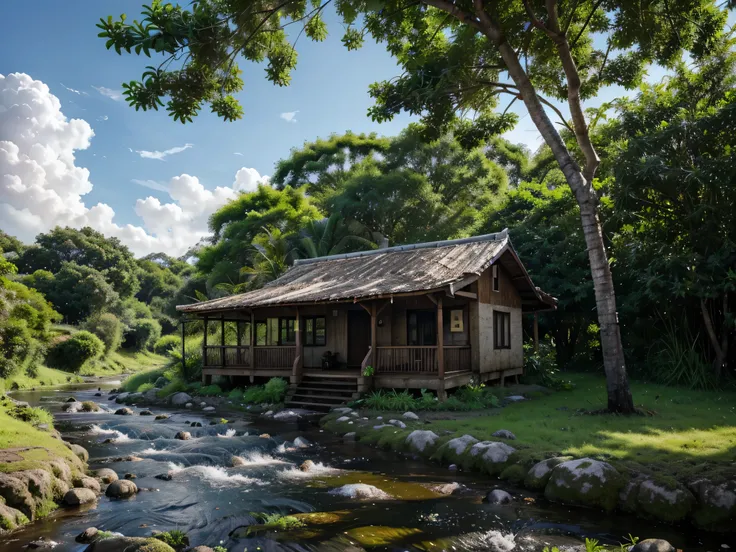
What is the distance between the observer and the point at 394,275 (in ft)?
56.6

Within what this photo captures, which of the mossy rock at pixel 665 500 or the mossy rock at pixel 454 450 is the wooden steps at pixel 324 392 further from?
the mossy rock at pixel 665 500

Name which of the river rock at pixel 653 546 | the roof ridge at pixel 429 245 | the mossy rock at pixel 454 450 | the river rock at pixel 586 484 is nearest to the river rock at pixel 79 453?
the mossy rock at pixel 454 450

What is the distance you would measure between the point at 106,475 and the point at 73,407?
1118cm

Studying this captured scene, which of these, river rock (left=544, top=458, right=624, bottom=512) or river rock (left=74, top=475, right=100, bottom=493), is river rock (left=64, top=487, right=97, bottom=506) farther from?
river rock (left=544, top=458, right=624, bottom=512)

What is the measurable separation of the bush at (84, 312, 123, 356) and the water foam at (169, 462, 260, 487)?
36410 mm

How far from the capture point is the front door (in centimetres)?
1911

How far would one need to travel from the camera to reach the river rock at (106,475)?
28.3ft

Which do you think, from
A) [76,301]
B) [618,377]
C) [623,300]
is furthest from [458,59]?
[76,301]

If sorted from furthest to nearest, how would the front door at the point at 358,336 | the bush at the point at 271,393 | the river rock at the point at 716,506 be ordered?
the front door at the point at 358,336, the bush at the point at 271,393, the river rock at the point at 716,506

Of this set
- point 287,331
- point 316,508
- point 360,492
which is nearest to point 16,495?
point 316,508

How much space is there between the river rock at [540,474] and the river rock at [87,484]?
6.62 m

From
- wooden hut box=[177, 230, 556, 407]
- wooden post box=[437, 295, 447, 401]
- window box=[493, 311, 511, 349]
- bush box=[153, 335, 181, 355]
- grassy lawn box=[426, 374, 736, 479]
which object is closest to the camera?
grassy lawn box=[426, 374, 736, 479]

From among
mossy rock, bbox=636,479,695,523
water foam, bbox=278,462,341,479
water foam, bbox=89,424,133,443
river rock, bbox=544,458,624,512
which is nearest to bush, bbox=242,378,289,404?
water foam, bbox=89,424,133,443

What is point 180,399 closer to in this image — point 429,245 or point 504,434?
point 429,245
